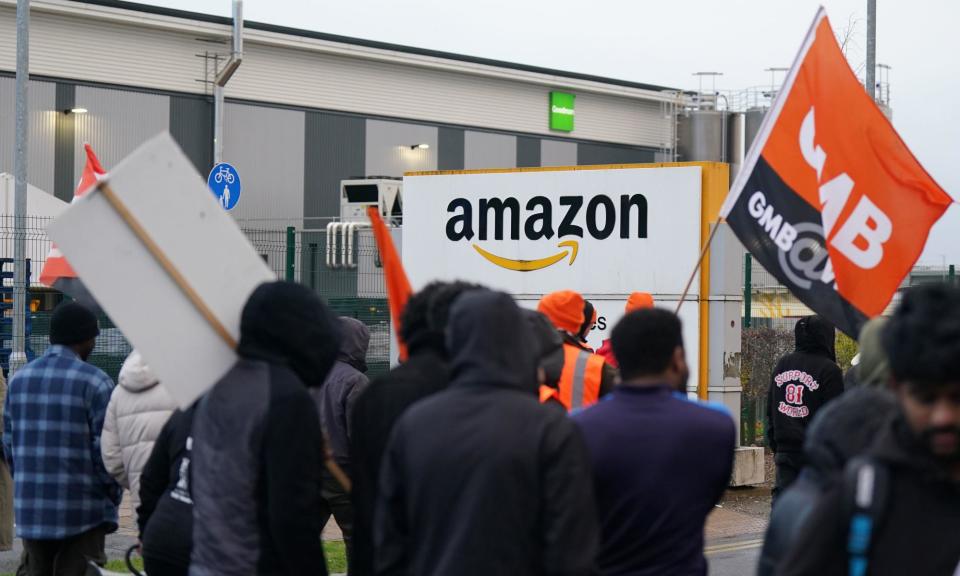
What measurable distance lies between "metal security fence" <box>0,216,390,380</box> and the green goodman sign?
102ft

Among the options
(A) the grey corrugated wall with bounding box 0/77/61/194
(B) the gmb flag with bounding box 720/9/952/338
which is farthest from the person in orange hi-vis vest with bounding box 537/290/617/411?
(A) the grey corrugated wall with bounding box 0/77/61/194

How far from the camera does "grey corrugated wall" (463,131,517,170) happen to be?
4720 cm

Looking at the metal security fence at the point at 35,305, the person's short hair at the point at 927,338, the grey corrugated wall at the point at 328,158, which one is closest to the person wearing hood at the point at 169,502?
the person's short hair at the point at 927,338

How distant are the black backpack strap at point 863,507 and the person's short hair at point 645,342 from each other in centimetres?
163

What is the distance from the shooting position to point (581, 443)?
13.1ft

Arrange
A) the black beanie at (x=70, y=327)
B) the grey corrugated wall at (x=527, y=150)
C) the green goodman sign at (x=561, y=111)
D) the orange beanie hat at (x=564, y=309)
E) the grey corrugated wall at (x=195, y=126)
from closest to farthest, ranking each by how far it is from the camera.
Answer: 1. the black beanie at (x=70, y=327)
2. the orange beanie hat at (x=564, y=309)
3. the grey corrugated wall at (x=195, y=126)
4. the grey corrugated wall at (x=527, y=150)
5. the green goodman sign at (x=561, y=111)

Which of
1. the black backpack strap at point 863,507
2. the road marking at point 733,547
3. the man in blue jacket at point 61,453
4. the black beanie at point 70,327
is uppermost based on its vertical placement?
the black beanie at point 70,327

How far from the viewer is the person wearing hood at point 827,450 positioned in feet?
10.9

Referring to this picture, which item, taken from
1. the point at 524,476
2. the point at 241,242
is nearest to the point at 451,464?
the point at 524,476

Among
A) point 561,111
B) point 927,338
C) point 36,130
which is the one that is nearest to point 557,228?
point 927,338

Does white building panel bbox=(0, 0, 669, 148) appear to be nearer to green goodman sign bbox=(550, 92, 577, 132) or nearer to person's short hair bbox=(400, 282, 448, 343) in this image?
green goodman sign bbox=(550, 92, 577, 132)

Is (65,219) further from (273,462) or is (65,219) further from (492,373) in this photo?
(492,373)

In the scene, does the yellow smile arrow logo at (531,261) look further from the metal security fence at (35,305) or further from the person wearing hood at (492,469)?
the person wearing hood at (492,469)

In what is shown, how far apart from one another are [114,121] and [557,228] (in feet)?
88.9
